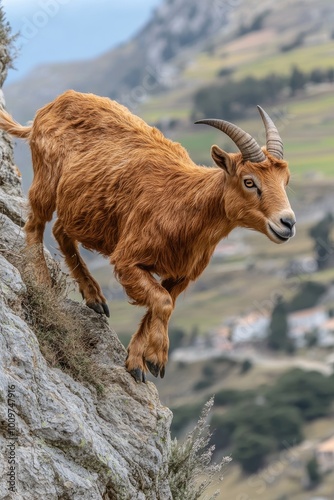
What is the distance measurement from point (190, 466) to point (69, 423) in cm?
261

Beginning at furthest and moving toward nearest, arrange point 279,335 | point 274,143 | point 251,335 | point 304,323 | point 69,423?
point 304,323 < point 251,335 < point 279,335 < point 274,143 < point 69,423

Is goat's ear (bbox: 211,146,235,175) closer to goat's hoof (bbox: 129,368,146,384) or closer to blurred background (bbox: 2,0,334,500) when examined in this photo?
goat's hoof (bbox: 129,368,146,384)

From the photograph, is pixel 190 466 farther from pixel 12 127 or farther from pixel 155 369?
pixel 12 127

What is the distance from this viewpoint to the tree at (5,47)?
15.0 m

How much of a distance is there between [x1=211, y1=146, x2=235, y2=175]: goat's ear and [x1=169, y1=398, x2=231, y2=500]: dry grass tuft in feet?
7.54

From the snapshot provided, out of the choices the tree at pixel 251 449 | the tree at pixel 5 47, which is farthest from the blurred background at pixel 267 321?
the tree at pixel 5 47

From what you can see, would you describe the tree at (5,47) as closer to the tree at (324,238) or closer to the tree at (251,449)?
the tree at (251,449)

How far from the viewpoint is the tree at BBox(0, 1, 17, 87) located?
15020 millimetres

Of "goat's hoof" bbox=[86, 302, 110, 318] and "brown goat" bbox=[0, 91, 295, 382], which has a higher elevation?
"brown goat" bbox=[0, 91, 295, 382]

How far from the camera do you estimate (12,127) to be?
45.1 ft

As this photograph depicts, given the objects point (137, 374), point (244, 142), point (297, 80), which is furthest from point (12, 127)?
point (297, 80)

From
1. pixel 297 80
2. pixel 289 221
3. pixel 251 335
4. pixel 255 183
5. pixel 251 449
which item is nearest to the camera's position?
pixel 289 221

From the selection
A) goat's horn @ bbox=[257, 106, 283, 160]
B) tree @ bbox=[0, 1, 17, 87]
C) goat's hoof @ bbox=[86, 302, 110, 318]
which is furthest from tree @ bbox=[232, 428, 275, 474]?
goat's horn @ bbox=[257, 106, 283, 160]

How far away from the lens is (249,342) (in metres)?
128
